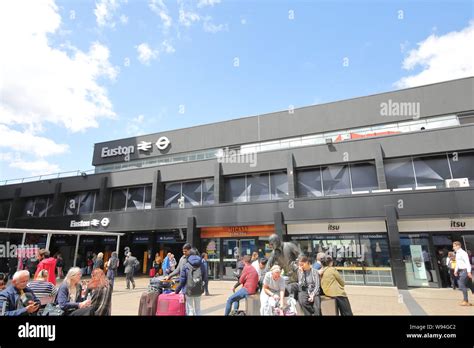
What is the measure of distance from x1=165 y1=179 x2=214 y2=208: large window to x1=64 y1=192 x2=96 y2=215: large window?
7.80 metres

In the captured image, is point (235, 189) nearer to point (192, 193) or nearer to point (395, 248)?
point (192, 193)

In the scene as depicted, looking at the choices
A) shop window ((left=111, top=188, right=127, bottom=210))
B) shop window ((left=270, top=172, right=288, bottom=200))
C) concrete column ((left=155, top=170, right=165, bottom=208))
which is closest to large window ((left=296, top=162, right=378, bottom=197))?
shop window ((left=270, top=172, right=288, bottom=200))

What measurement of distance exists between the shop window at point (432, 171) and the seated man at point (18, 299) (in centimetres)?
1809

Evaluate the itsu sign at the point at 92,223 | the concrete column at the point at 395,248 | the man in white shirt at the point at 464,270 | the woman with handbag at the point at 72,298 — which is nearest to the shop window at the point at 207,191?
the itsu sign at the point at 92,223

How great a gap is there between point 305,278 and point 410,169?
13.6 metres

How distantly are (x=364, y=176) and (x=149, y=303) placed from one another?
1520cm

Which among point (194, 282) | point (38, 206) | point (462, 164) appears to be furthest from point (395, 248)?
point (38, 206)

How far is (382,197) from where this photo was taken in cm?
1467

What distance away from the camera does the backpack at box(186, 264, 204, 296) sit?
19.6ft

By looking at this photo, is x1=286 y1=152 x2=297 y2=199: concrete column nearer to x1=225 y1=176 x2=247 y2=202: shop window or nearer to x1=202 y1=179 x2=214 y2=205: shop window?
x1=225 y1=176 x2=247 y2=202: shop window
